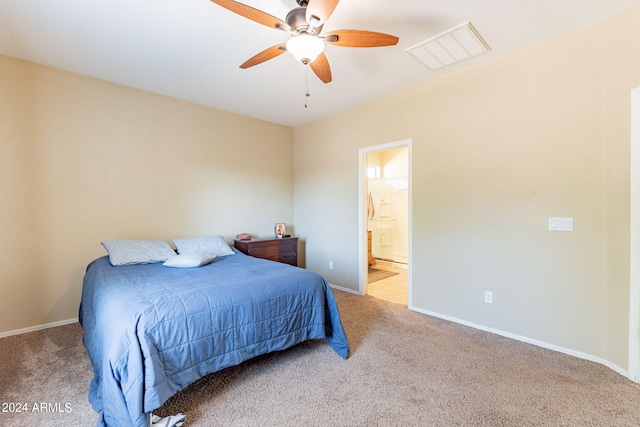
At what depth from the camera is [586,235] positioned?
2.33 metres

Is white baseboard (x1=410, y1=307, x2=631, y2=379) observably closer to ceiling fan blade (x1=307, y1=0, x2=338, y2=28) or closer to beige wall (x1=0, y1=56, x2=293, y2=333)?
ceiling fan blade (x1=307, y1=0, x2=338, y2=28)

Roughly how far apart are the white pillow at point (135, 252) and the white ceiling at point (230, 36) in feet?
5.95

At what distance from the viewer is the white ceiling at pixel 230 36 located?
6.75 feet

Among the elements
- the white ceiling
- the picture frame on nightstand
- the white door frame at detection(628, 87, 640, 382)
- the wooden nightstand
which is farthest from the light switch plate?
the picture frame on nightstand

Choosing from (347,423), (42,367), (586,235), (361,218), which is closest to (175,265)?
(42,367)

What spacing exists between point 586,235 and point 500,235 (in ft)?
2.01

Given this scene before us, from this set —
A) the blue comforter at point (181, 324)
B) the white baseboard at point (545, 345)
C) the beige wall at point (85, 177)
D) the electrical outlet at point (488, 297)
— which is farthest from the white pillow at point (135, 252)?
the electrical outlet at point (488, 297)

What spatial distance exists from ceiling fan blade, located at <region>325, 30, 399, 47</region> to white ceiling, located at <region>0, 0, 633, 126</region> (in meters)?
0.35

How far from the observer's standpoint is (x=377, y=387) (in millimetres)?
1976

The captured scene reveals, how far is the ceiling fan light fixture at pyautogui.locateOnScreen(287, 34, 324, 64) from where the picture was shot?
178 cm

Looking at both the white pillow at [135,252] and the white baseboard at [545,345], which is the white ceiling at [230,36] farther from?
the white baseboard at [545,345]

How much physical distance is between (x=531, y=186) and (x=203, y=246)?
139 inches

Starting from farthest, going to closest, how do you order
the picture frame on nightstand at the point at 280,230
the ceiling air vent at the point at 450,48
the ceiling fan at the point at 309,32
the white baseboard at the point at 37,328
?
the picture frame on nightstand at the point at 280,230, the white baseboard at the point at 37,328, the ceiling air vent at the point at 450,48, the ceiling fan at the point at 309,32

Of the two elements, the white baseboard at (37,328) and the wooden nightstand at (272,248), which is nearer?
the white baseboard at (37,328)
